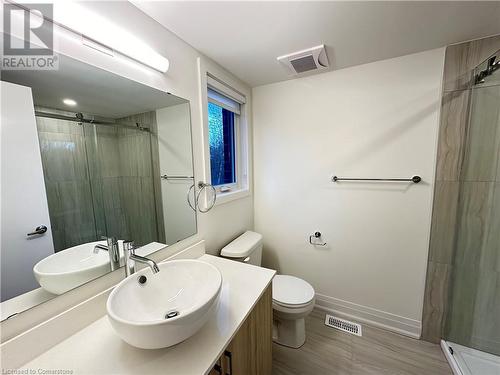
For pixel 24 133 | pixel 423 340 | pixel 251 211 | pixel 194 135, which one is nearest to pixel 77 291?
pixel 24 133

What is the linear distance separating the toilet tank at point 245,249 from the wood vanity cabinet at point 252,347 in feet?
1.57

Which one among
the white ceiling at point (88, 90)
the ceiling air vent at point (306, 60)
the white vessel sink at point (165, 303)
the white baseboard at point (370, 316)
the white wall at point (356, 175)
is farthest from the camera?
the white baseboard at point (370, 316)

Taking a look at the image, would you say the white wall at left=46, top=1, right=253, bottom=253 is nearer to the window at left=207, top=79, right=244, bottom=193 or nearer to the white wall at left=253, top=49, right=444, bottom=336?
the window at left=207, top=79, right=244, bottom=193

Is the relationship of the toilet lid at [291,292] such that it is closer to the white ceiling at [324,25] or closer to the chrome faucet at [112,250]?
the chrome faucet at [112,250]

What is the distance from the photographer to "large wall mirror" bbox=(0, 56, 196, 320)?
660mm

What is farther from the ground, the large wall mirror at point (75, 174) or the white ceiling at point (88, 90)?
the white ceiling at point (88, 90)

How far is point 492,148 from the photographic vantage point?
1257 millimetres

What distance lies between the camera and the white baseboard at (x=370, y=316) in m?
1.61

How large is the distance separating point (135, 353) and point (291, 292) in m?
1.15

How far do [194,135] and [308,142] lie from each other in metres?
1.02

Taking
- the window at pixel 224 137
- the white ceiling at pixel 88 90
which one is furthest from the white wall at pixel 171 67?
the window at pixel 224 137

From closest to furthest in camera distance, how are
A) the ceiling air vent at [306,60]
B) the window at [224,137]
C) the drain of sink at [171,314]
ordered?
the drain of sink at [171,314] → the ceiling air vent at [306,60] → the window at [224,137]

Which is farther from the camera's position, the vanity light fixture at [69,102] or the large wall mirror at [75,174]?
the vanity light fixture at [69,102]

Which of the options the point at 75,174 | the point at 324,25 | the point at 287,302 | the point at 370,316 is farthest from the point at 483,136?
the point at 75,174
